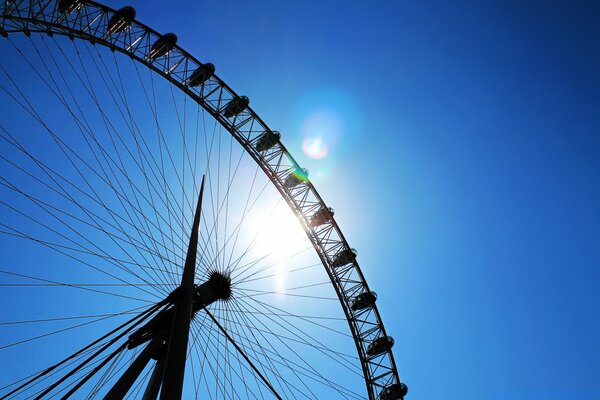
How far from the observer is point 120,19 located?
20047 mm

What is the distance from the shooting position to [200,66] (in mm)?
21844

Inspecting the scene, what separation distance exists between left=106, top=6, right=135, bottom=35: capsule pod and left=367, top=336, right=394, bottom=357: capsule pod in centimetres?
2116

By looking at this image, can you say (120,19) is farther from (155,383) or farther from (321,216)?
(155,383)

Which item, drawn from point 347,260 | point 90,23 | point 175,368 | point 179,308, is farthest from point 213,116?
point 175,368

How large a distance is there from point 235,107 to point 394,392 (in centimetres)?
1757

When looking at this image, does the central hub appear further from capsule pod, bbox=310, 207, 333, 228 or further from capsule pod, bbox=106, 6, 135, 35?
capsule pod, bbox=106, 6, 135, 35

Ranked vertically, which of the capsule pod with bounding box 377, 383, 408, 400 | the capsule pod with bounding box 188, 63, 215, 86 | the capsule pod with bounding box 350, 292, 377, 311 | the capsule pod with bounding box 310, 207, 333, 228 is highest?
the capsule pod with bounding box 188, 63, 215, 86

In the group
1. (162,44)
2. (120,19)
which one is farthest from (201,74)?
(120,19)

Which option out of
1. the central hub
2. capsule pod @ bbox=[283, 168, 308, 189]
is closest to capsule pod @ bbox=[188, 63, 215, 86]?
capsule pod @ bbox=[283, 168, 308, 189]

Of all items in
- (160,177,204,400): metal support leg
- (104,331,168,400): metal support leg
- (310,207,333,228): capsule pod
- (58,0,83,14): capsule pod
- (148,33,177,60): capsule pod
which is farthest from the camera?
(310,207,333,228): capsule pod

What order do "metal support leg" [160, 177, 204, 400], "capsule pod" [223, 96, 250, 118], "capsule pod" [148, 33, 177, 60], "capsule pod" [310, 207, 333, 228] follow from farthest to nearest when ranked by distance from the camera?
"capsule pod" [223, 96, 250, 118]
"capsule pod" [310, 207, 333, 228]
"capsule pod" [148, 33, 177, 60]
"metal support leg" [160, 177, 204, 400]

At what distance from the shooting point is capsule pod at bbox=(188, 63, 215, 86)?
2183 centimetres

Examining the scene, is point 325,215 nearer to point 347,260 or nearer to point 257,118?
point 347,260

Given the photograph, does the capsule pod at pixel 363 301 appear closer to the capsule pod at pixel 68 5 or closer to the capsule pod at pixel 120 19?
the capsule pod at pixel 120 19
